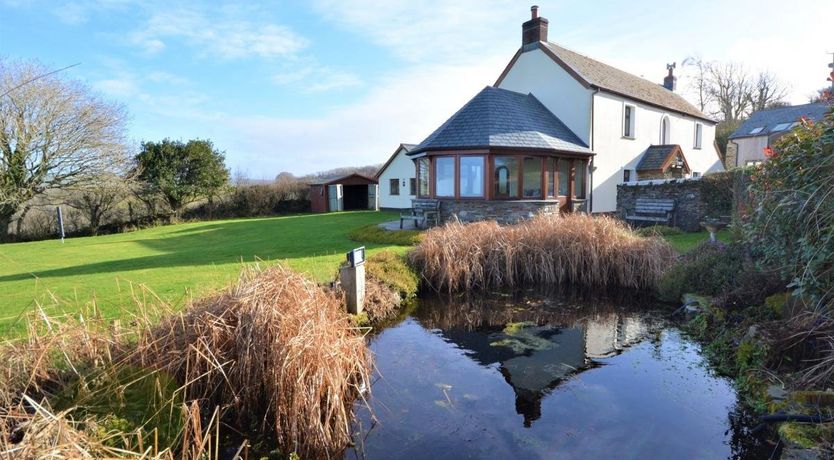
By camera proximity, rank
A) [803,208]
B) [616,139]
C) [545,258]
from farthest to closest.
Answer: [616,139]
[545,258]
[803,208]

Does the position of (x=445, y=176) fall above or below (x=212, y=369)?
above

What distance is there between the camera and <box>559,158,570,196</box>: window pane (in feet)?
52.5

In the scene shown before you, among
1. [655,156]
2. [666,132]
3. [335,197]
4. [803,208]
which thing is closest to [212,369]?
[803,208]

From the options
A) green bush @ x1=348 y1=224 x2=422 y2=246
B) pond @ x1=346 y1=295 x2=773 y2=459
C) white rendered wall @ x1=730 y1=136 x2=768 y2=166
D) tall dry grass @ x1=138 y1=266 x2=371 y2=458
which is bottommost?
pond @ x1=346 y1=295 x2=773 y2=459

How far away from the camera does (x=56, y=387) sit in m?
3.47

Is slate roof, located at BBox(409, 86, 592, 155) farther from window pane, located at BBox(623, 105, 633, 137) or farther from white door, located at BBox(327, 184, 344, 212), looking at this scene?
white door, located at BBox(327, 184, 344, 212)

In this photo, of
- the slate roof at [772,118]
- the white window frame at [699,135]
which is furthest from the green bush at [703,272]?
the slate roof at [772,118]

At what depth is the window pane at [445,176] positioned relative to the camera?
14.7 metres

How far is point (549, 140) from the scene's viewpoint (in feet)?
50.4

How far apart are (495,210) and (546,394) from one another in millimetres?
10060

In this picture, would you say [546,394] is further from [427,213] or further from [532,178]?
[532,178]

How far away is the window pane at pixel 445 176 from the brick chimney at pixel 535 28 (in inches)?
306

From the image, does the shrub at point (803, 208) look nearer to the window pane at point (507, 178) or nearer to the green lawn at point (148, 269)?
the green lawn at point (148, 269)

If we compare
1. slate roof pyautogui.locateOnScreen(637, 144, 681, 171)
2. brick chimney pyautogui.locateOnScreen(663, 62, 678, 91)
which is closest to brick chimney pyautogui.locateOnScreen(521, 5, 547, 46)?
slate roof pyautogui.locateOnScreen(637, 144, 681, 171)
